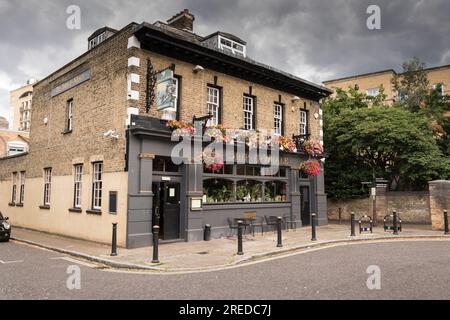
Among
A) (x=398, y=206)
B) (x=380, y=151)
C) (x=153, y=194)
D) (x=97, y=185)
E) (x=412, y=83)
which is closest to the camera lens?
(x=153, y=194)

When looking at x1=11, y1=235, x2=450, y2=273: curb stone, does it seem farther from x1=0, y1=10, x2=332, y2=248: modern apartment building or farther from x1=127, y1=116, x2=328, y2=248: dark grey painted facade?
x1=127, y1=116, x2=328, y2=248: dark grey painted facade

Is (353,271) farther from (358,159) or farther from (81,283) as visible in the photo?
(358,159)

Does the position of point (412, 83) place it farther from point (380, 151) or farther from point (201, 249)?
point (201, 249)

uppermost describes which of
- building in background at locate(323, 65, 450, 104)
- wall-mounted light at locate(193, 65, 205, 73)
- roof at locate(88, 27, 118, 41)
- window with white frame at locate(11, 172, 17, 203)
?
building in background at locate(323, 65, 450, 104)

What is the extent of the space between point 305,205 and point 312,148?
3.01 meters

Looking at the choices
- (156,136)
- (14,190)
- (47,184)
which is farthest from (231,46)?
(14,190)

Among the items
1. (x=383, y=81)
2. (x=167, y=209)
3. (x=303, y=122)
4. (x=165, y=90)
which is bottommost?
(x=167, y=209)

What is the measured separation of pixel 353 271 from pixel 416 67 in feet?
84.7

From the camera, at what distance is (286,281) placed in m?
7.69

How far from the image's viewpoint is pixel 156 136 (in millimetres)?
13211

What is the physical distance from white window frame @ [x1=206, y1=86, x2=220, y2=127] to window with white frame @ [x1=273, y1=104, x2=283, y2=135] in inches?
141

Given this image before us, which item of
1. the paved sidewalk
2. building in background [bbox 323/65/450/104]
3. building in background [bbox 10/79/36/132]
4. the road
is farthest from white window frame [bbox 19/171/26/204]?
building in background [bbox 10/79/36/132]

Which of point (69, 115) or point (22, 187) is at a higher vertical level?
point (69, 115)

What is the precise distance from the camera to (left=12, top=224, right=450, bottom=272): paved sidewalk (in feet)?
32.0
